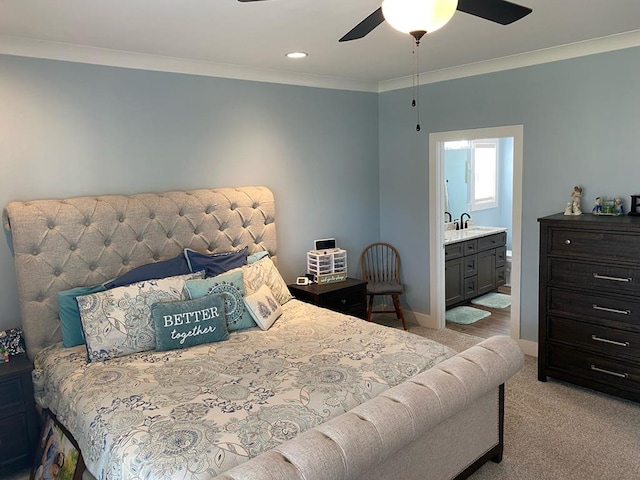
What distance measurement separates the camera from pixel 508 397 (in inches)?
136

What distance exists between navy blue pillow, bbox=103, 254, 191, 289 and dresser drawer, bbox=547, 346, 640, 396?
265 cm

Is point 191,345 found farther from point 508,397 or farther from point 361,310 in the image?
point 508,397

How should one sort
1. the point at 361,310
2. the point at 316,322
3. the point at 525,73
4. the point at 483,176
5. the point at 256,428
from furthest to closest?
the point at 483,176
the point at 361,310
the point at 525,73
the point at 316,322
the point at 256,428

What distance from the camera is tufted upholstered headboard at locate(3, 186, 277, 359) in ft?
9.61

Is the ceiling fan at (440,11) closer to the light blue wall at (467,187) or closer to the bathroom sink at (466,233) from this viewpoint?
the bathroom sink at (466,233)

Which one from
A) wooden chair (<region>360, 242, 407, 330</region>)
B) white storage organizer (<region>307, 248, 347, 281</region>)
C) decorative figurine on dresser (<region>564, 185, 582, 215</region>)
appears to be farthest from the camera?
wooden chair (<region>360, 242, 407, 330</region>)

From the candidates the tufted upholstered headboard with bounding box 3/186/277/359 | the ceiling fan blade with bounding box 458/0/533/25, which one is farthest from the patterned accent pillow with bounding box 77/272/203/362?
the ceiling fan blade with bounding box 458/0/533/25

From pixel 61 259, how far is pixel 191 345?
96 cm

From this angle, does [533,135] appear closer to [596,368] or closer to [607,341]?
[607,341]

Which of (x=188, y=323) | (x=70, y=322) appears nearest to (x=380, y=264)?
(x=188, y=323)

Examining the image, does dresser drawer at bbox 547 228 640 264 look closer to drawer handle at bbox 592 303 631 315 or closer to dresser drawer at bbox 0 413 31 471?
drawer handle at bbox 592 303 631 315

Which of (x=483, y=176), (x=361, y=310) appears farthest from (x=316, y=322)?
(x=483, y=176)

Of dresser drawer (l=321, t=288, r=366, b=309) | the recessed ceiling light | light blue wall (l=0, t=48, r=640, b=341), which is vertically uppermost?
the recessed ceiling light

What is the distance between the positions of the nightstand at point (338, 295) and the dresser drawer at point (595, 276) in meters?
1.52
